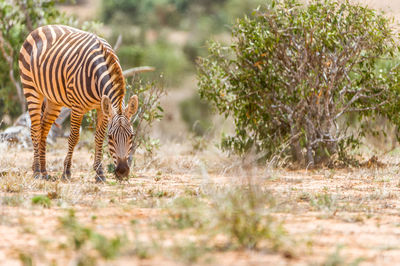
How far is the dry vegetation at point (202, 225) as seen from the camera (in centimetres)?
325

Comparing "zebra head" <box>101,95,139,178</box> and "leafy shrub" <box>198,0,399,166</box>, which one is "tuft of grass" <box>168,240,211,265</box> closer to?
"zebra head" <box>101,95,139,178</box>

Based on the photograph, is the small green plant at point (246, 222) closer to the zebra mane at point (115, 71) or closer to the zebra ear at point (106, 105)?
the zebra ear at point (106, 105)

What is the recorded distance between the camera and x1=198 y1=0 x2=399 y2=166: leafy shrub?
8.35 m

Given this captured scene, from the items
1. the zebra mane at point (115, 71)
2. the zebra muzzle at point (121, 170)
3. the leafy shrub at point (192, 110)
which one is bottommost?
the zebra muzzle at point (121, 170)

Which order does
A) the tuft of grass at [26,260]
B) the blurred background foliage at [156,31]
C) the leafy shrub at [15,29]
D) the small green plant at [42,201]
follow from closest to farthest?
1. the tuft of grass at [26,260]
2. the small green plant at [42,201]
3. the leafy shrub at [15,29]
4. the blurred background foliage at [156,31]

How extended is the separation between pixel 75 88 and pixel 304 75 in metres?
3.45

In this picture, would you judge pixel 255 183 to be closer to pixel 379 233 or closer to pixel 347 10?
pixel 379 233

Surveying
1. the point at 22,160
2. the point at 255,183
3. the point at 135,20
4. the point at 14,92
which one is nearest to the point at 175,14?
the point at 135,20

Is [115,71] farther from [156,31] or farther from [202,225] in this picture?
[156,31]

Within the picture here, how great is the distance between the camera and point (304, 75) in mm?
8547

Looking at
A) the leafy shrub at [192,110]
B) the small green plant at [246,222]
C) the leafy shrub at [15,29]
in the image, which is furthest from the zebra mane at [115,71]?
the leafy shrub at [192,110]

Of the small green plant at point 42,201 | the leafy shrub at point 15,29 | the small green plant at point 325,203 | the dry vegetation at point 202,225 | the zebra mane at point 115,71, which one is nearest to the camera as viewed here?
the dry vegetation at point 202,225

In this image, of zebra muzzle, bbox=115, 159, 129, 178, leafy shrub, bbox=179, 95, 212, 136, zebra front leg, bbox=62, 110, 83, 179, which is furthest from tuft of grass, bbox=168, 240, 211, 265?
leafy shrub, bbox=179, 95, 212, 136

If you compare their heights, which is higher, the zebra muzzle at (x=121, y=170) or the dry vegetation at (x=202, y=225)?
Answer: the zebra muzzle at (x=121, y=170)
